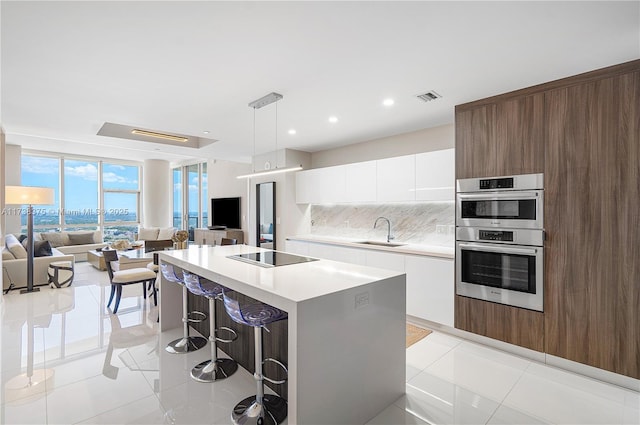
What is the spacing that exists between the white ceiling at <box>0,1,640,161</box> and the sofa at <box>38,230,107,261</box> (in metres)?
4.87

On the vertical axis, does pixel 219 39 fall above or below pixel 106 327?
above

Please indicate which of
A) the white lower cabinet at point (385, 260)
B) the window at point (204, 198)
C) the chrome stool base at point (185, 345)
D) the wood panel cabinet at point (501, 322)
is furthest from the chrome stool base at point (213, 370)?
the window at point (204, 198)

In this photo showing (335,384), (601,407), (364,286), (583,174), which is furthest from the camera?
(583,174)

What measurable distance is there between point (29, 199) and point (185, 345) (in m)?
4.01

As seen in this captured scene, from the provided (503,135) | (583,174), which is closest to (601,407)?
(583,174)

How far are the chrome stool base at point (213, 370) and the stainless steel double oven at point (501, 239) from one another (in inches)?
95.0

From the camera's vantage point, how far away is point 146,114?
3.59 meters

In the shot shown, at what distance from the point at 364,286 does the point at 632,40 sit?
8.01 ft

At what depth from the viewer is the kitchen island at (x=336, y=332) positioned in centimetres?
171

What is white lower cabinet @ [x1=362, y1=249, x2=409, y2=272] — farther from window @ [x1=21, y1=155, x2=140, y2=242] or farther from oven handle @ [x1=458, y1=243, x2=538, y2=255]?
window @ [x1=21, y1=155, x2=140, y2=242]

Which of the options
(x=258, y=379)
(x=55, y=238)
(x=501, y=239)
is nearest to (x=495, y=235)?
(x=501, y=239)

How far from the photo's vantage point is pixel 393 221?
15.1ft

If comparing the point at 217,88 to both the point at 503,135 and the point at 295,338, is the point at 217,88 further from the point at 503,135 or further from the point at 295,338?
the point at 503,135

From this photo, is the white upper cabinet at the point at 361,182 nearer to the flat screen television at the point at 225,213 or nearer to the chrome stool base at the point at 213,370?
the chrome stool base at the point at 213,370
